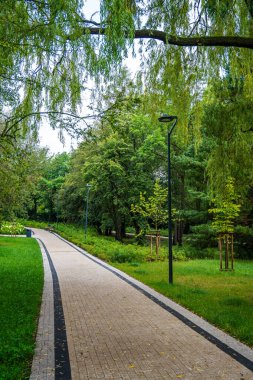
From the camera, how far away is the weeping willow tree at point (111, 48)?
21.3ft

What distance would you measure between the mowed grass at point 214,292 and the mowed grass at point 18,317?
3.42 meters

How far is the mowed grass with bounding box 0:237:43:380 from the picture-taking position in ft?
16.0

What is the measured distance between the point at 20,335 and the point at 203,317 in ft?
12.2

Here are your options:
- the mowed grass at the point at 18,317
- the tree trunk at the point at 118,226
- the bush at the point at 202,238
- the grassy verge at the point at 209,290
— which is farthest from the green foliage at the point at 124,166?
the mowed grass at the point at 18,317

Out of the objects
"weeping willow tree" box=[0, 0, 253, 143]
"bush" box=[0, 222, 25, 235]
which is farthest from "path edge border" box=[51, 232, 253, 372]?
"bush" box=[0, 222, 25, 235]

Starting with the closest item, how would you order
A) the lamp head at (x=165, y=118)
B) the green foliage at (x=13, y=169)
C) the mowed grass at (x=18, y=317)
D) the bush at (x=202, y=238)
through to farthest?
the mowed grass at (x=18, y=317) < the lamp head at (x=165, y=118) < the green foliage at (x=13, y=169) < the bush at (x=202, y=238)

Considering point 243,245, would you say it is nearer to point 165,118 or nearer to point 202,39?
point 165,118

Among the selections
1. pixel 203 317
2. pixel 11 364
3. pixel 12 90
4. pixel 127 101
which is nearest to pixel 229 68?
pixel 127 101

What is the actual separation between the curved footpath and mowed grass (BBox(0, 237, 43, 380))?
0.17 m

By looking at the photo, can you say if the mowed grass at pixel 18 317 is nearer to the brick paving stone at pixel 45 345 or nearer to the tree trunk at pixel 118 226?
the brick paving stone at pixel 45 345

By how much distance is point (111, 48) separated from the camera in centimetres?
639

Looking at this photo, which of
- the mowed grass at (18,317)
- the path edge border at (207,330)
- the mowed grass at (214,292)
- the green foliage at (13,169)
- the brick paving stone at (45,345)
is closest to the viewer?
the brick paving stone at (45,345)

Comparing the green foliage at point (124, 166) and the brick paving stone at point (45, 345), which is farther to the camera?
the green foliage at point (124, 166)

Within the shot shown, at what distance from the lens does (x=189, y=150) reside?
976 inches
